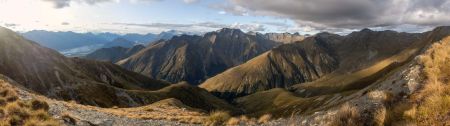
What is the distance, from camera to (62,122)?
22.1 m

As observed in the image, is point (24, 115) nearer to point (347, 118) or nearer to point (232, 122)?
point (232, 122)

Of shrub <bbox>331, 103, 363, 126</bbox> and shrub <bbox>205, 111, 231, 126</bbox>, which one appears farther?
shrub <bbox>205, 111, 231, 126</bbox>

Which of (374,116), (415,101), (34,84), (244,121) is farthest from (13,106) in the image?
(34,84)

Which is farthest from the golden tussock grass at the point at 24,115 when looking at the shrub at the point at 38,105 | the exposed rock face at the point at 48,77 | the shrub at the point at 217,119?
the exposed rock face at the point at 48,77

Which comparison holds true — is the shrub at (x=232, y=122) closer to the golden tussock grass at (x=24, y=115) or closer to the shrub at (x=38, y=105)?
the golden tussock grass at (x=24, y=115)

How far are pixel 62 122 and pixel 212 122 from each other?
1031 cm

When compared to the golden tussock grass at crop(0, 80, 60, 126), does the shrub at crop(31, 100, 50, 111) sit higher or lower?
lower

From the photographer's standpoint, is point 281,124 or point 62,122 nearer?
point 62,122

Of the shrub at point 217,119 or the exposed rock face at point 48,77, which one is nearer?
the shrub at point 217,119

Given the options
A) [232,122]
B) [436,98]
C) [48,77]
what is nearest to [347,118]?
[436,98]

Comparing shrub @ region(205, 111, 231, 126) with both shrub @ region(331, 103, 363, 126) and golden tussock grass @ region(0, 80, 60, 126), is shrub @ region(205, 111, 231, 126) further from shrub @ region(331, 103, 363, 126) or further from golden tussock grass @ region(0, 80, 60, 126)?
shrub @ region(331, 103, 363, 126)

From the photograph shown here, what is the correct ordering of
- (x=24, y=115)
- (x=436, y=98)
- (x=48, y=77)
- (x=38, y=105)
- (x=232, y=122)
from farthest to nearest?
(x=48, y=77)
(x=232, y=122)
(x=38, y=105)
(x=24, y=115)
(x=436, y=98)

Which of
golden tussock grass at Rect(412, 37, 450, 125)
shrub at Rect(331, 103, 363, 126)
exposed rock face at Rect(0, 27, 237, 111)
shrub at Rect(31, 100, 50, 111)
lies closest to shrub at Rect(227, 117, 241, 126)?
shrub at Rect(331, 103, 363, 126)

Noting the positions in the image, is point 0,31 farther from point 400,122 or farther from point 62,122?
point 400,122
